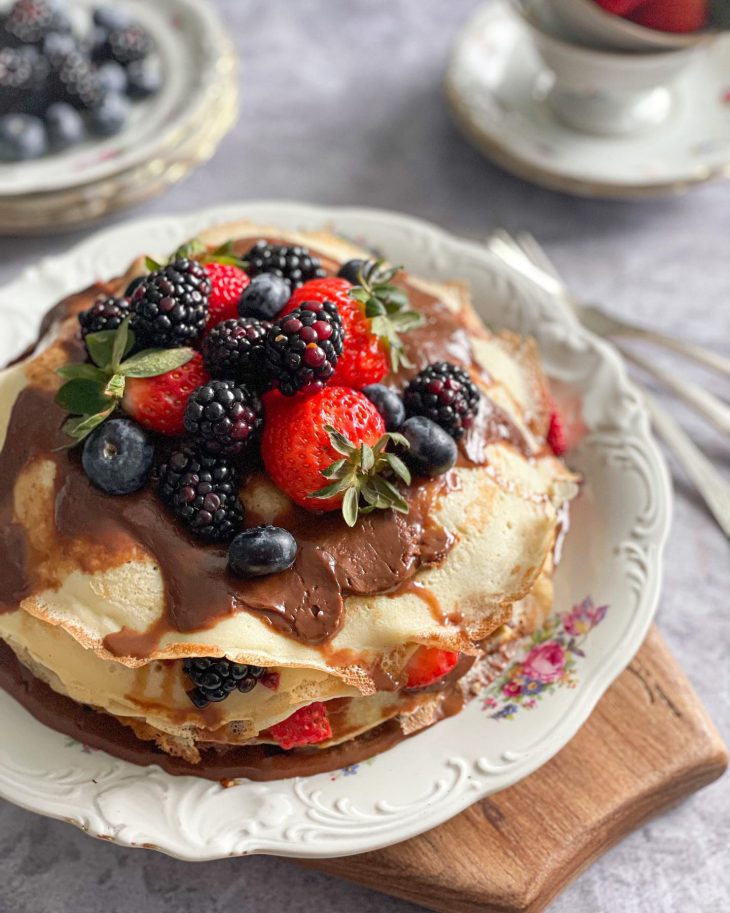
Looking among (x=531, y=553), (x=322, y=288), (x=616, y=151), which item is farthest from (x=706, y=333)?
(x=322, y=288)

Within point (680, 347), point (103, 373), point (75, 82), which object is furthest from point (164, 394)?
point (75, 82)

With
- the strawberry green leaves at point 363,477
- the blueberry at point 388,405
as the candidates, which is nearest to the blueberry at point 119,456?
the strawberry green leaves at point 363,477

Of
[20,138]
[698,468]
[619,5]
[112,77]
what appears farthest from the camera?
[112,77]

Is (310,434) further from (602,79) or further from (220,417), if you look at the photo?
(602,79)

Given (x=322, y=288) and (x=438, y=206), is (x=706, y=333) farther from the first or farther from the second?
(x=322, y=288)

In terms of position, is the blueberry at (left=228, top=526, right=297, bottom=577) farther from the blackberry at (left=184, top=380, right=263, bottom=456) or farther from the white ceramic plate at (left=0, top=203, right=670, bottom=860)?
the white ceramic plate at (left=0, top=203, right=670, bottom=860)

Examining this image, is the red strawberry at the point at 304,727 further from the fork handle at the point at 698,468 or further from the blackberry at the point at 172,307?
the fork handle at the point at 698,468

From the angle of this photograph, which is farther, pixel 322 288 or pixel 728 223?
pixel 728 223
